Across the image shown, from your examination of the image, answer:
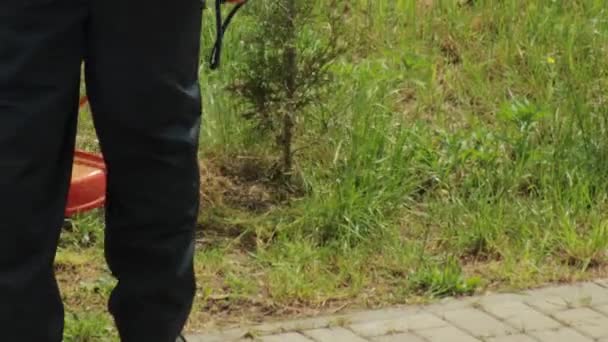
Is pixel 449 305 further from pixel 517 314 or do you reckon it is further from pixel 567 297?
pixel 567 297

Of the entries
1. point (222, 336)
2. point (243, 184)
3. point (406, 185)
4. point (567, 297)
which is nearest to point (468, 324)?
point (567, 297)

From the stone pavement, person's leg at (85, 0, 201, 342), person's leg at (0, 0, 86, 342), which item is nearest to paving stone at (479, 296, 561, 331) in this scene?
the stone pavement

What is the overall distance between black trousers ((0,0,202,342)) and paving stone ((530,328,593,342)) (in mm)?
1301

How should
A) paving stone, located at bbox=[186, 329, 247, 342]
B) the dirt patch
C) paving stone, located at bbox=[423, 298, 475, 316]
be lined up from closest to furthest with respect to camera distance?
paving stone, located at bbox=[186, 329, 247, 342] → paving stone, located at bbox=[423, 298, 475, 316] → the dirt patch

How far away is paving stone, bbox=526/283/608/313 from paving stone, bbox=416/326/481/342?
31cm

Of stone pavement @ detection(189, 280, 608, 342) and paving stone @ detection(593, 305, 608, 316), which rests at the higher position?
paving stone @ detection(593, 305, 608, 316)

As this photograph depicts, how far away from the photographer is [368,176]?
464 centimetres

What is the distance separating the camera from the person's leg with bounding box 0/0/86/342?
2.66 m

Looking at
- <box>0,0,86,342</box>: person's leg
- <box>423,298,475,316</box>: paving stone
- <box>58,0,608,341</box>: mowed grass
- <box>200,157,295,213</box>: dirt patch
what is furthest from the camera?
<box>200,157,295,213</box>: dirt patch

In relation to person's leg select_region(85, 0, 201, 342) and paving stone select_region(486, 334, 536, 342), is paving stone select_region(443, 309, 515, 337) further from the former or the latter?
person's leg select_region(85, 0, 201, 342)

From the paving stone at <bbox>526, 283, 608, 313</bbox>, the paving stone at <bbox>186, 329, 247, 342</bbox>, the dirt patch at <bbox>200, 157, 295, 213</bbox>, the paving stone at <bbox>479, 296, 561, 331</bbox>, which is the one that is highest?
the dirt patch at <bbox>200, 157, 295, 213</bbox>

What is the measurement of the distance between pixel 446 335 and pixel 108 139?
139 cm

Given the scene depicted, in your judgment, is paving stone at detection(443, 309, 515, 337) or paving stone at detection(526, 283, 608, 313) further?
paving stone at detection(526, 283, 608, 313)

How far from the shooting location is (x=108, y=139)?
2805mm
